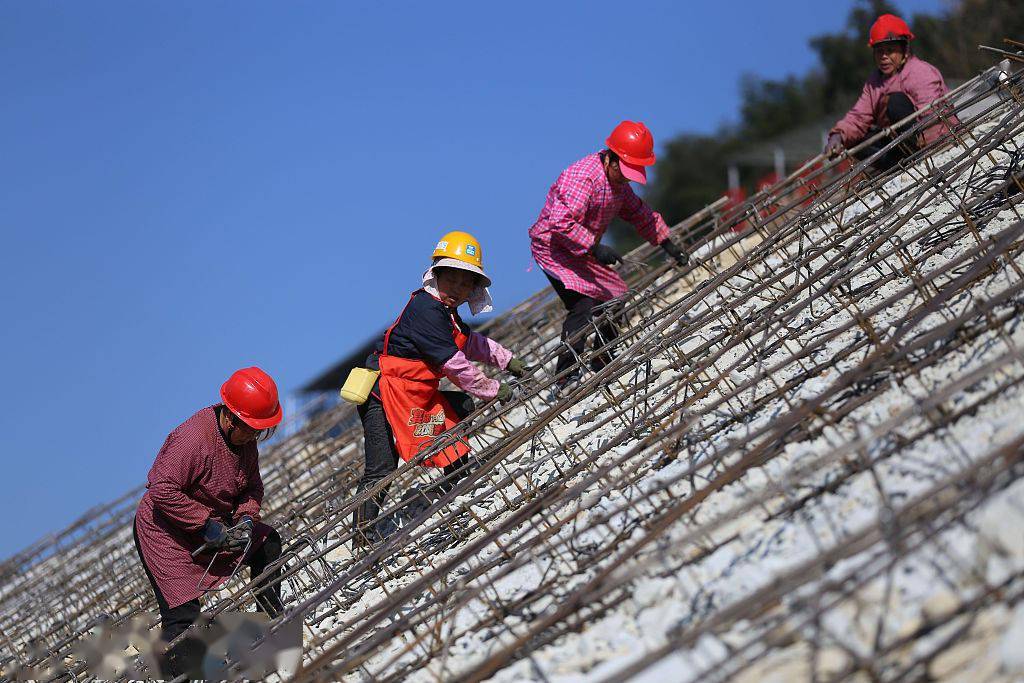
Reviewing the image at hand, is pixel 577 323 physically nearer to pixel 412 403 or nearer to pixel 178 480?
pixel 412 403

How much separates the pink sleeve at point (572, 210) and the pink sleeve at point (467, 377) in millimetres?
923

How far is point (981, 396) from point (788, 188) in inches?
142

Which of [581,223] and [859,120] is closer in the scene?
[581,223]

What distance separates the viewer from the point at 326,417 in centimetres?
890

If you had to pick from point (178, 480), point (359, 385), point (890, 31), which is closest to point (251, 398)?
point (178, 480)

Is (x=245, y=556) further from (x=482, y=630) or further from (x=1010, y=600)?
(x=1010, y=600)

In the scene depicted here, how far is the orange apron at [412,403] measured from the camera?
534cm

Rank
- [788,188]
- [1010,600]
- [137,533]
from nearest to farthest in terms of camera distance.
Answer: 1. [1010,600]
2. [137,533]
3. [788,188]

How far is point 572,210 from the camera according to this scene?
229 inches

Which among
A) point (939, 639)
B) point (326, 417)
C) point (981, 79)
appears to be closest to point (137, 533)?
point (939, 639)

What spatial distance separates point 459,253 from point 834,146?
2.67 meters

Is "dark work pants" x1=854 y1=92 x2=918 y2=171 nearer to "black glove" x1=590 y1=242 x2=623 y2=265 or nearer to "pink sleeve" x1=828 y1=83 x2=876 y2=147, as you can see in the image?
"pink sleeve" x1=828 y1=83 x2=876 y2=147

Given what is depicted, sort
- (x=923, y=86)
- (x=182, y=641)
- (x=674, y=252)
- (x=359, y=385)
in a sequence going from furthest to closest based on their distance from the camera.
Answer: (x=923, y=86) → (x=674, y=252) → (x=359, y=385) → (x=182, y=641)

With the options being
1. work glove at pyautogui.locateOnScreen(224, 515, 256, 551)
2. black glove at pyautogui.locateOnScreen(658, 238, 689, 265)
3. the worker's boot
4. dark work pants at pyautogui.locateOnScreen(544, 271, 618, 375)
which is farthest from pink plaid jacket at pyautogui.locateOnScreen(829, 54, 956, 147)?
work glove at pyautogui.locateOnScreen(224, 515, 256, 551)
